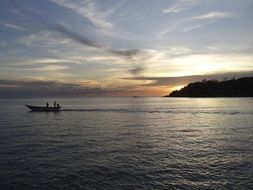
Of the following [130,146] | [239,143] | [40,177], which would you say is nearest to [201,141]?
[239,143]

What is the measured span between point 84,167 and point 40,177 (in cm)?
385

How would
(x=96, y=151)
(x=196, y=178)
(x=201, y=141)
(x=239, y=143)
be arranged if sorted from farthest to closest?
(x=201, y=141)
(x=239, y=143)
(x=96, y=151)
(x=196, y=178)

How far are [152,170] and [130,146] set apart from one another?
10.4m

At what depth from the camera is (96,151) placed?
29.3 meters

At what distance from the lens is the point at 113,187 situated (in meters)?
18.2

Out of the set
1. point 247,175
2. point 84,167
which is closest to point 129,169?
point 84,167

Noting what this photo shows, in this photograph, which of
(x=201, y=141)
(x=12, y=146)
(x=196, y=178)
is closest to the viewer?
(x=196, y=178)

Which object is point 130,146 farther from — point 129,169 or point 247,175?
point 247,175

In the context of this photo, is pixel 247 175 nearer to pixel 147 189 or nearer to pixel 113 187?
pixel 147 189

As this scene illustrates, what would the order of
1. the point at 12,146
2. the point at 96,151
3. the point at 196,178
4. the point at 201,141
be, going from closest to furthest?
the point at 196,178 < the point at 96,151 < the point at 12,146 < the point at 201,141

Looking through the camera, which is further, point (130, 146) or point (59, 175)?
point (130, 146)

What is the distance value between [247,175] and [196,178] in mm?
3837

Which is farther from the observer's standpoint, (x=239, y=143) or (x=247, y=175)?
(x=239, y=143)

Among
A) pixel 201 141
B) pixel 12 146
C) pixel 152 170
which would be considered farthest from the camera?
pixel 201 141
